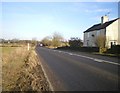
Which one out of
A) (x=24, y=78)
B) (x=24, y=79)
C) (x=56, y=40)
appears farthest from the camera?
(x=56, y=40)

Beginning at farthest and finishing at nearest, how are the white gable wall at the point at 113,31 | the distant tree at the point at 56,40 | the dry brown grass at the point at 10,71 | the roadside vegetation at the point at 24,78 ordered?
the distant tree at the point at 56,40 < the white gable wall at the point at 113,31 < the dry brown grass at the point at 10,71 < the roadside vegetation at the point at 24,78

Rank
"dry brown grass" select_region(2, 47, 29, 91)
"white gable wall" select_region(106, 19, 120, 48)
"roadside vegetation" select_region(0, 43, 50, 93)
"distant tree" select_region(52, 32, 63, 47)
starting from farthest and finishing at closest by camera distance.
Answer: "distant tree" select_region(52, 32, 63, 47) → "white gable wall" select_region(106, 19, 120, 48) → "dry brown grass" select_region(2, 47, 29, 91) → "roadside vegetation" select_region(0, 43, 50, 93)

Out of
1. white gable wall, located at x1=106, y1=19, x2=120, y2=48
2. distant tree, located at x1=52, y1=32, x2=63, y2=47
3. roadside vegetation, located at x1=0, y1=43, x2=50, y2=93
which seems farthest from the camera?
distant tree, located at x1=52, y1=32, x2=63, y2=47

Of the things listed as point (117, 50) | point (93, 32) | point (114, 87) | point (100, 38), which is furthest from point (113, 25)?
point (114, 87)

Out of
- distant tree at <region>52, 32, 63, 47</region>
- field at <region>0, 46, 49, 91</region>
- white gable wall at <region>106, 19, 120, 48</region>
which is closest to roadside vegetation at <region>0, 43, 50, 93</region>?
field at <region>0, 46, 49, 91</region>

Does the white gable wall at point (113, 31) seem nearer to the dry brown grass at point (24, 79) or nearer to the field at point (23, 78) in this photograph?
the field at point (23, 78)

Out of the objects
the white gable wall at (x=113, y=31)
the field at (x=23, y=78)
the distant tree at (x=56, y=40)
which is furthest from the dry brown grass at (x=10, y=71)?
the distant tree at (x=56, y=40)

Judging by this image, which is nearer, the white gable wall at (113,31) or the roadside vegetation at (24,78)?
the roadside vegetation at (24,78)

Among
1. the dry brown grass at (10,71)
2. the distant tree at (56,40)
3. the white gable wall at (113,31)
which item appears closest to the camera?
the dry brown grass at (10,71)

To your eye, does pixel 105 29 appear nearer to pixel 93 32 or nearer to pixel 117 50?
pixel 93 32

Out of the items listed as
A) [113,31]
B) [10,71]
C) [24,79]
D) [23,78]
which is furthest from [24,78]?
[113,31]

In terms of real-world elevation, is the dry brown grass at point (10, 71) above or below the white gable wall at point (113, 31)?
below

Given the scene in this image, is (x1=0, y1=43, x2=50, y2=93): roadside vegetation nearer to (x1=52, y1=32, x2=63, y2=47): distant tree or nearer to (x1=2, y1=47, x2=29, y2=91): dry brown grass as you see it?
(x1=2, y1=47, x2=29, y2=91): dry brown grass

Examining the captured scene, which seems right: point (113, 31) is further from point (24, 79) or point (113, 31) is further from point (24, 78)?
point (24, 79)
